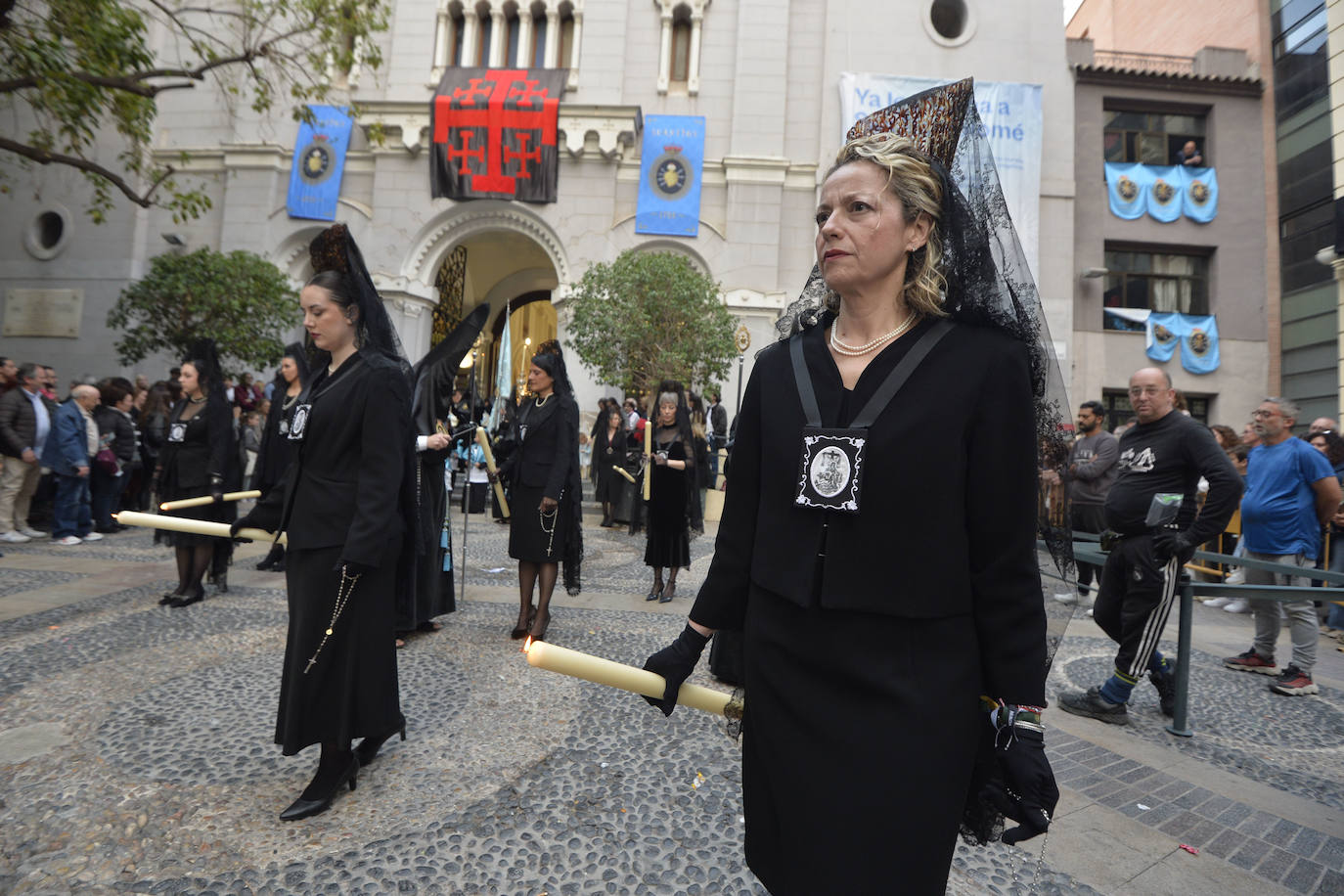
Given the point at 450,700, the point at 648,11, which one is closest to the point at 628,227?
the point at 648,11

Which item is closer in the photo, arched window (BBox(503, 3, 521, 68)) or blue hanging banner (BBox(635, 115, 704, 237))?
blue hanging banner (BBox(635, 115, 704, 237))

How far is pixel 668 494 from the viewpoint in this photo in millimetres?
6570

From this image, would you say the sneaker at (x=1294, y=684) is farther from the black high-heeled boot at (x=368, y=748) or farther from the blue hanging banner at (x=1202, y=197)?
the blue hanging banner at (x=1202, y=197)

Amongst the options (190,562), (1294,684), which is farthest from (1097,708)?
(190,562)

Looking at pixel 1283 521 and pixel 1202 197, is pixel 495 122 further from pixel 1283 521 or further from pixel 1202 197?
pixel 1202 197

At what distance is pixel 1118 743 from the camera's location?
3.96 metres

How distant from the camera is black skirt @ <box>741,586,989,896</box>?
1.31 metres

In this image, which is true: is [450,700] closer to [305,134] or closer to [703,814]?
[703,814]

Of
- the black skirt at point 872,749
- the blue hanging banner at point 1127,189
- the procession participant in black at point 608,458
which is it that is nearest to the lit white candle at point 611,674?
the black skirt at point 872,749

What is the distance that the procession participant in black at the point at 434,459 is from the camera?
16.4ft

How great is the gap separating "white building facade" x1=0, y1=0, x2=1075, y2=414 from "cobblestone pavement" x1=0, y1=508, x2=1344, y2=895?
15.6 metres

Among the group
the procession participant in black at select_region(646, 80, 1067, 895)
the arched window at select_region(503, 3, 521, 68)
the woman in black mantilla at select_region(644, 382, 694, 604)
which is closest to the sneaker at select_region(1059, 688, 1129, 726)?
the woman in black mantilla at select_region(644, 382, 694, 604)

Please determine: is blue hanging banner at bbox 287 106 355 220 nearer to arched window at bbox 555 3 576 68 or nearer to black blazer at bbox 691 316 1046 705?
arched window at bbox 555 3 576 68

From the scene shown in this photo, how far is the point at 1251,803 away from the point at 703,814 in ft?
8.57
